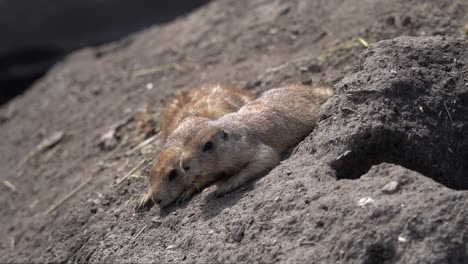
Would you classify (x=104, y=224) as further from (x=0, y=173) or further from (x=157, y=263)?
(x=0, y=173)

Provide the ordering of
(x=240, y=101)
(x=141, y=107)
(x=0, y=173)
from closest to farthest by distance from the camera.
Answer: (x=240, y=101)
(x=141, y=107)
(x=0, y=173)

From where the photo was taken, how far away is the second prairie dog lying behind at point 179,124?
528 centimetres

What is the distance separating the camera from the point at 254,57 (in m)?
8.47

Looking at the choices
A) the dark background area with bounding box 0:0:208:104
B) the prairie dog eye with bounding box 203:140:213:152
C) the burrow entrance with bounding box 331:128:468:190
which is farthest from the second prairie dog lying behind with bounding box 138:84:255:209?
the dark background area with bounding box 0:0:208:104

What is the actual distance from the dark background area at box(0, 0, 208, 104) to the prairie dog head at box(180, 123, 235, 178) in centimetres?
882

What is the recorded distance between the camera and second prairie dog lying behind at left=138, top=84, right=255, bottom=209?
5.28 meters

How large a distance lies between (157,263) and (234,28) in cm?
547

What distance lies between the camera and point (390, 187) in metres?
4.19

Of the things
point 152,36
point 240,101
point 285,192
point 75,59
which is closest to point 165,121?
point 240,101

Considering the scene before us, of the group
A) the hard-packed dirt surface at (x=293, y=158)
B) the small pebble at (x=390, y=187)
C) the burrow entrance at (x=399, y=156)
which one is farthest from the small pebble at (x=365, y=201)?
the burrow entrance at (x=399, y=156)

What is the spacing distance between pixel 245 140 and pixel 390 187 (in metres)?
1.41

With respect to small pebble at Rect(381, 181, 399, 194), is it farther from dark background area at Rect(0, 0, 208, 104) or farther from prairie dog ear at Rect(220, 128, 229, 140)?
dark background area at Rect(0, 0, 208, 104)

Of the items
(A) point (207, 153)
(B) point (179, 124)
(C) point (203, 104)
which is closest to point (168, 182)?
(A) point (207, 153)

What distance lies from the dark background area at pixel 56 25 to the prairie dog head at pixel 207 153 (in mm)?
8820
